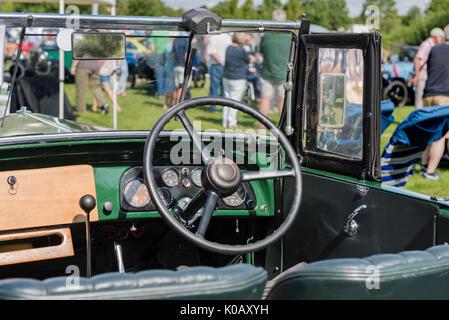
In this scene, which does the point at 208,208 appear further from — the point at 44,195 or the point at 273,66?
the point at 273,66

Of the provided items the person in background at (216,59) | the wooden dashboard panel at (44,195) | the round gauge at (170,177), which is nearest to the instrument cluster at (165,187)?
the round gauge at (170,177)

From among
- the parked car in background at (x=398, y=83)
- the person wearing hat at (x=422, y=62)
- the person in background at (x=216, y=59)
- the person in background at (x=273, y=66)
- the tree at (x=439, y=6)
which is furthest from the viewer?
the tree at (x=439, y=6)

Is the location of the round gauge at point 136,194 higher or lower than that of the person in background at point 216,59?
lower

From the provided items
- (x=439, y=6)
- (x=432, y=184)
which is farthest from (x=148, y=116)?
(x=439, y=6)

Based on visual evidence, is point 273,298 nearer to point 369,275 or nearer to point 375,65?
point 369,275

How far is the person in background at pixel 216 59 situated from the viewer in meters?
3.49

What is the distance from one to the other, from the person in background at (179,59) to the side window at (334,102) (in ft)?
2.17

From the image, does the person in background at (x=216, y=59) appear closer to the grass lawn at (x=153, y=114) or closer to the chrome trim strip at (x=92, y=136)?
the grass lawn at (x=153, y=114)

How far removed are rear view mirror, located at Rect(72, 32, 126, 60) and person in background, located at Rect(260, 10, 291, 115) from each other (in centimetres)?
77

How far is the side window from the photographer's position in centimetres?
278

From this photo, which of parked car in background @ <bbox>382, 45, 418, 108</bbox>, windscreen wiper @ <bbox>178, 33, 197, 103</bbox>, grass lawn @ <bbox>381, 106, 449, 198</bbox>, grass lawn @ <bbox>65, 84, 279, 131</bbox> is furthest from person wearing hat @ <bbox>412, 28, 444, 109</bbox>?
windscreen wiper @ <bbox>178, 33, 197, 103</bbox>

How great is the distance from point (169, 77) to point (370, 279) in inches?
78.1

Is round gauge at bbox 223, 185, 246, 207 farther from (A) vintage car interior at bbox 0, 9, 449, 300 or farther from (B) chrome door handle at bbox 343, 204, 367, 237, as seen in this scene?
(B) chrome door handle at bbox 343, 204, 367, 237

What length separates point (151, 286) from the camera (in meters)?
1.50
